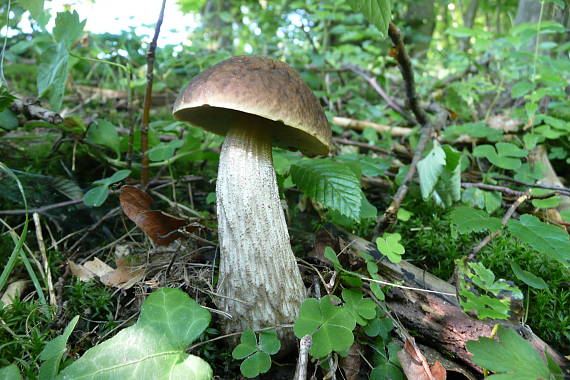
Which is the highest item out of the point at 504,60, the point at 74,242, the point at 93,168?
the point at 504,60

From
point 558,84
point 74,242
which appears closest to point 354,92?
point 558,84

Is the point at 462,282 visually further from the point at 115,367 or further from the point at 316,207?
the point at 115,367

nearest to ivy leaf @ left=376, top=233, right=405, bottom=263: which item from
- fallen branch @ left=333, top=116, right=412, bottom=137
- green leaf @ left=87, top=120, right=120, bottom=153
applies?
green leaf @ left=87, top=120, right=120, bottom=153

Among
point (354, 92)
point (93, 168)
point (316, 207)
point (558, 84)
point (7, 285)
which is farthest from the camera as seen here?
point (354, 92)

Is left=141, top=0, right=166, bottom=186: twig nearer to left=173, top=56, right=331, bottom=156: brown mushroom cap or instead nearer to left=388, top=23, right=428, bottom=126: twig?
left=173, top=56, right=331, bottom=156: brown mushroom cap

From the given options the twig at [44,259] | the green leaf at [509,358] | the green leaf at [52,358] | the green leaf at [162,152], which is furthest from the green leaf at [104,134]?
the green leaf at [509,358]

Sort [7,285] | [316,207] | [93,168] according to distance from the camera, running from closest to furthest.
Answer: [7,285]
[316,207]
[93,168]

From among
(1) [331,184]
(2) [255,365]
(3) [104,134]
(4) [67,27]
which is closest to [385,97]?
(1) [331,184]
